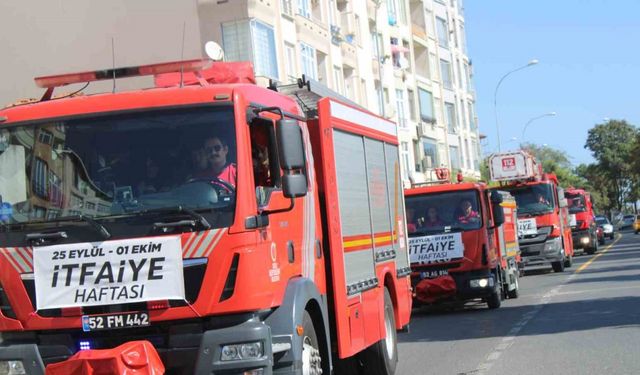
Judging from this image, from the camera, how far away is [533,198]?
32.7 m

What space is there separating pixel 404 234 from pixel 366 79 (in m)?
38.9

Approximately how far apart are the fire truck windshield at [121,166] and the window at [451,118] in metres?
61.8

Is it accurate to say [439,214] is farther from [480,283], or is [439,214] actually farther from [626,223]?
[626,223]

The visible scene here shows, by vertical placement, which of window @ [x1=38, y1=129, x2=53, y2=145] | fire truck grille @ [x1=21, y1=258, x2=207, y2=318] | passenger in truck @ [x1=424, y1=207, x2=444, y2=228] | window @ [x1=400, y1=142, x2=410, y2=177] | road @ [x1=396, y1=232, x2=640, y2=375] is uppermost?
window @ [x1=400, y1=142, x2=410, y2=177]

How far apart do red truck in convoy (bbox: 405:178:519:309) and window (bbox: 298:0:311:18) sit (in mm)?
20013

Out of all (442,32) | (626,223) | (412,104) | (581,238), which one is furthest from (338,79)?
(626,223)

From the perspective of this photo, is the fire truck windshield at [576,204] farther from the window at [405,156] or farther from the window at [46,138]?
the window at [46,138]

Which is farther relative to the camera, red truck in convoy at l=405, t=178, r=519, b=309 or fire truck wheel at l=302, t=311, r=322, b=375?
red truck in convoy at l=405, t=178, r=519, b=309

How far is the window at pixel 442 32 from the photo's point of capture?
70.6 meters

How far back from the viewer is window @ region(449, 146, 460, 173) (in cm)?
6875

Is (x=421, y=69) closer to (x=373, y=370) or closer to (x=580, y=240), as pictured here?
(x=580, y=240)

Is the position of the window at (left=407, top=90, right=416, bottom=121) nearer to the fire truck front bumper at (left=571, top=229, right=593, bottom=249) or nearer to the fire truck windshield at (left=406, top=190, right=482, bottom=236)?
the fire truck front bumper at (left=571, top=229, right=593, bottom=249)

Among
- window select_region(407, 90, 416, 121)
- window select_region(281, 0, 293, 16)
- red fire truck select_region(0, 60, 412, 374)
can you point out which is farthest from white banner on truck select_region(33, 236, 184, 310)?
window select_region(407, 90, 416, 121)

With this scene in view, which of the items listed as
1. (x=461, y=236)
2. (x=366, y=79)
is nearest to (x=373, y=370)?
(x=461, y=236)
